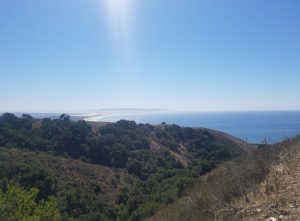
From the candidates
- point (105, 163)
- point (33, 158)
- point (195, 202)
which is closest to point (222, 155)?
point (105, 163)

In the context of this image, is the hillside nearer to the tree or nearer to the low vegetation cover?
the tree

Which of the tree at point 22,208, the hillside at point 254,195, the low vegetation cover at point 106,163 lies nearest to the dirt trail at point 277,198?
the hillside at point 254,195

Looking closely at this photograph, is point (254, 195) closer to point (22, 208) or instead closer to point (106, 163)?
point (22, 208)

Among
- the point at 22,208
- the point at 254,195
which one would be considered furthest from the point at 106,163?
the point at 254,195

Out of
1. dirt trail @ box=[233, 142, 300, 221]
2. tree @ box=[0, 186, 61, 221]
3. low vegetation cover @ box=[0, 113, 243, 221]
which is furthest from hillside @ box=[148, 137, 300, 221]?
low vegetation cover @ box=[0, 113, 243, 221]

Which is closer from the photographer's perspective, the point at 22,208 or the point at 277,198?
the point at 277,198

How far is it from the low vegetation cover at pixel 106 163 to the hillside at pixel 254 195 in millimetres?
8763

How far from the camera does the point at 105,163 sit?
56594mm

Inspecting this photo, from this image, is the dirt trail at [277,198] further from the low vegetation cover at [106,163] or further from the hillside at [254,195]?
the low vegetation cover at [106,163]

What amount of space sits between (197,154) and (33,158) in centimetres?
3012

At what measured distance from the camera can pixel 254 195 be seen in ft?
27.0

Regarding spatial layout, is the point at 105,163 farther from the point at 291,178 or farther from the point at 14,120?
the point at 291,178

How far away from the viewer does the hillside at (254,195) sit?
22.9ft

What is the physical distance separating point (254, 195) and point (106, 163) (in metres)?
49.6
